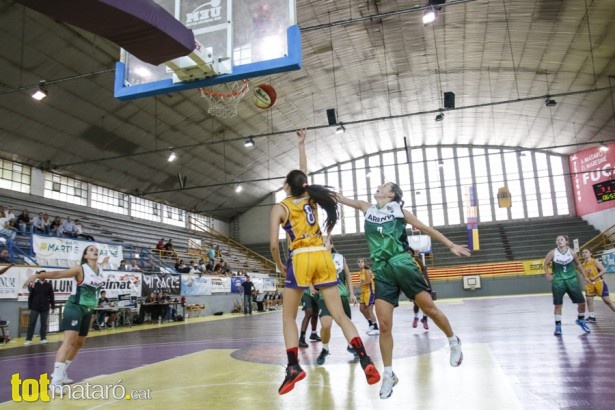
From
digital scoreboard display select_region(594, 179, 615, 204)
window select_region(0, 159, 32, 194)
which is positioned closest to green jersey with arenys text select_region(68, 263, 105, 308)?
window select_region(0, 159, 32, 194)

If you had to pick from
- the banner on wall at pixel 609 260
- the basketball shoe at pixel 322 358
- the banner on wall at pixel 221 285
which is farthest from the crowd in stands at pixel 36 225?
the banner on wall at pixel 609 260

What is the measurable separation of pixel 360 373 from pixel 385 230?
6.44 feet

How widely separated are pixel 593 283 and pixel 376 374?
9.30 metres

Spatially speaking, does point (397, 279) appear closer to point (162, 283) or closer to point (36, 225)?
point (162, 283)

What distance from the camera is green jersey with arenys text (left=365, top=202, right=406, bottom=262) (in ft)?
15.4

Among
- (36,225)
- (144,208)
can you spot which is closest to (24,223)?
(36,225)

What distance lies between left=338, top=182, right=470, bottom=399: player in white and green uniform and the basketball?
24.7 ft

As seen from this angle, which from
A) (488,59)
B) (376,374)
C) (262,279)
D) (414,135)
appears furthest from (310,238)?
(414,135)

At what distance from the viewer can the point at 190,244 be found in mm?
33250

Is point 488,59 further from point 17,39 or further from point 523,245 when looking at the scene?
point 17,39

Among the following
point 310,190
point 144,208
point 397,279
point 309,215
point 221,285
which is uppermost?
point 144,208

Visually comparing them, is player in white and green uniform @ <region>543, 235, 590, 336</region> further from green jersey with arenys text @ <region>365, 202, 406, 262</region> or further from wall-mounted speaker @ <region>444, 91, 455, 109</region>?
wall-mounted speaker @ <region>444, 91, 455, 109</region>

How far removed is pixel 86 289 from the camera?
232 inches

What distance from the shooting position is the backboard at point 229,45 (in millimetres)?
6230
